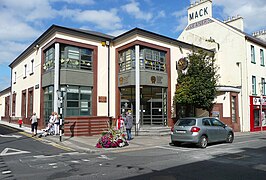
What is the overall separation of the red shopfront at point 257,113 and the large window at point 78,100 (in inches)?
608

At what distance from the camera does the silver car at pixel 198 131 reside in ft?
39.3

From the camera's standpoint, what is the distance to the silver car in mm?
11969

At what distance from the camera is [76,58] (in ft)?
63.4

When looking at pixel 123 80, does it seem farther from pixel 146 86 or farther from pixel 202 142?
pixel 202 142

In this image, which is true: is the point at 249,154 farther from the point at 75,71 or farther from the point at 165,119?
the point at 75,71

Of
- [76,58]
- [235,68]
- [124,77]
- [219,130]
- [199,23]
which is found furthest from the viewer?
[199,23]

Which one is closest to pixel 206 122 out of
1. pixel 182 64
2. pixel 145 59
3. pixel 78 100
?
pixel 145 59

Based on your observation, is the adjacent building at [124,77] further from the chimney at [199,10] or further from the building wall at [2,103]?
the building wall at [2,103]

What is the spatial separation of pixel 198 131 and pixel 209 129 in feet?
3.11

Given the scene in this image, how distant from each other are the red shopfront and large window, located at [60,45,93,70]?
1571cm

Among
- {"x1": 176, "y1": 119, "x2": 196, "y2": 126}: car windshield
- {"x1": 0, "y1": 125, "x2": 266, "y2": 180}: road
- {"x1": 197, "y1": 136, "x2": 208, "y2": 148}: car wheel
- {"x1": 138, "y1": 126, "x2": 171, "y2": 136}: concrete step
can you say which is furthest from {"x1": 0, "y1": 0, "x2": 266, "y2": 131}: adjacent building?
{"x1": 0, "y1": 125, "x2": 266, "y2": 180}: road

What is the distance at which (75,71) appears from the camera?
18984 millimetres

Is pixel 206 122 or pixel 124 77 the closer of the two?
pixel 206 122

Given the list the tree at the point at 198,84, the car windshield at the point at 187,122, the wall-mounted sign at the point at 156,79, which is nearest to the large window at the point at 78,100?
the wall-mounted sign at the point at 156,79
